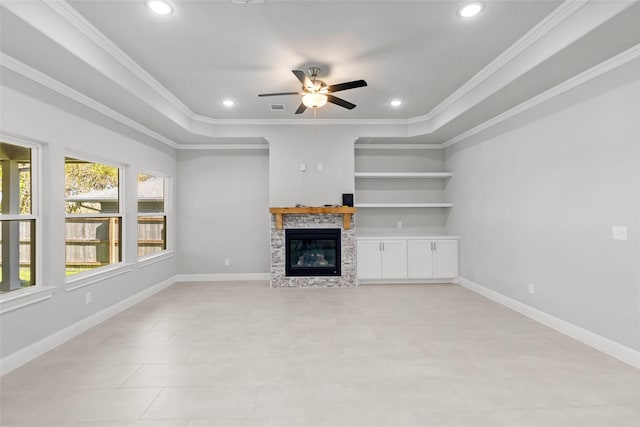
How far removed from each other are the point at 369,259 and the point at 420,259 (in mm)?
916

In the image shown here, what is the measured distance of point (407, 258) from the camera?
5871 mm

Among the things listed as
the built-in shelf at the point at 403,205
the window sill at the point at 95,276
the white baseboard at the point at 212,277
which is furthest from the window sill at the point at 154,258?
the built-in shelf at the point at 403,205

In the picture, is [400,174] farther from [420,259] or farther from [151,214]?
[151,214]

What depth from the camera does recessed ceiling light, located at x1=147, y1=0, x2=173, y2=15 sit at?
8.11 ft

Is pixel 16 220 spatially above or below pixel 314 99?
below

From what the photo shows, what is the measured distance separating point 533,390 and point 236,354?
238 cm

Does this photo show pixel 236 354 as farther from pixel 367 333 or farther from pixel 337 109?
pixel 337 109

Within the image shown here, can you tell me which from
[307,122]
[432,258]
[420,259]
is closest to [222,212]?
[307,122]

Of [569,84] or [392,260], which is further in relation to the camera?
[392,260]

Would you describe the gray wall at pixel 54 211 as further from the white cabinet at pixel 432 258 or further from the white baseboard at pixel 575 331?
the white baseboard at pixel 575 331

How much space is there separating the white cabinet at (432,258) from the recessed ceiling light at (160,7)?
480 cm

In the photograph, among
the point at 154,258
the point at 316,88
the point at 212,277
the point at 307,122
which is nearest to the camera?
the point at 316,88

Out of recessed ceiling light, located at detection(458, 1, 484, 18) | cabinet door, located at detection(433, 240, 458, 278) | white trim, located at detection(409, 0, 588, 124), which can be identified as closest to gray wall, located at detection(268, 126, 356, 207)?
white trim, located at detection(409, 0, 588, 124)

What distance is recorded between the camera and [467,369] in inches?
106
